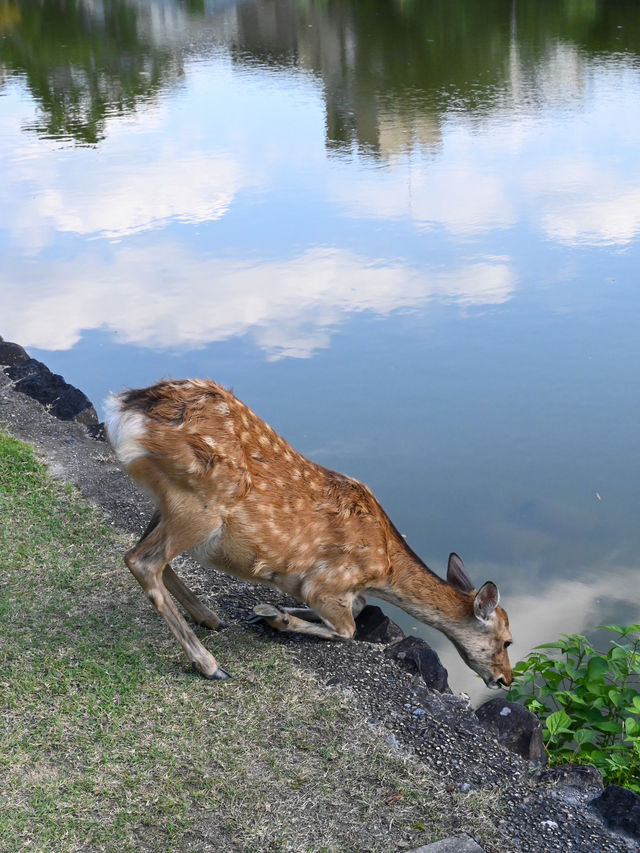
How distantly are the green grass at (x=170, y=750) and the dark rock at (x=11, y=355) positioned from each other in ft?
12.1

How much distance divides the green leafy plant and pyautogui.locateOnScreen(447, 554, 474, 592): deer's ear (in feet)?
1.54

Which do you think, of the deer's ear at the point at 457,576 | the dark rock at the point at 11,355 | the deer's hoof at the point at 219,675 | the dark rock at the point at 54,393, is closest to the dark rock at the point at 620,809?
the deer's ear at the point at 457,576

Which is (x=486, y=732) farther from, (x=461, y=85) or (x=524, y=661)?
(x=461, y=85)

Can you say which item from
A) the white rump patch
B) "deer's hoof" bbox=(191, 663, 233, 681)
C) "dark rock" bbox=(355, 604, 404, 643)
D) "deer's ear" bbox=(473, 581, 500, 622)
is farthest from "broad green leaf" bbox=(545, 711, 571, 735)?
the white rump patch

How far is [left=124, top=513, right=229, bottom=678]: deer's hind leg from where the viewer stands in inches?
174

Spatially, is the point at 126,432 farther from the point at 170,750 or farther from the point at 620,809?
the point at 620,809

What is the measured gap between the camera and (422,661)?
468 cm

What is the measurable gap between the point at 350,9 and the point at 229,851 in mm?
29853

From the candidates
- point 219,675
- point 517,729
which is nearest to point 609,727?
point 517,729

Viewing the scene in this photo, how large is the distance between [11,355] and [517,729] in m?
5.61

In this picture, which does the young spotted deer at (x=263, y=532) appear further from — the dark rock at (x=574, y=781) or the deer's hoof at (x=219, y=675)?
the dark rock at (x=574, y=781)

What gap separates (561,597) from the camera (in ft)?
19.0

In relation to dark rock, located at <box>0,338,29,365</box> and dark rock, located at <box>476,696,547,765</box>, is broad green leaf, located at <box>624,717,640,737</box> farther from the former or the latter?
dark rock, located at <box>0,338,29,365</box>

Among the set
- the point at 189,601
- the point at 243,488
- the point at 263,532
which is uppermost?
the point at 243,488
